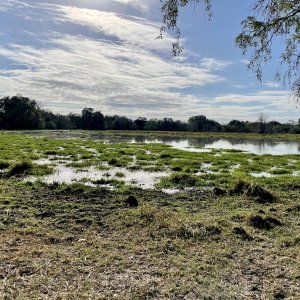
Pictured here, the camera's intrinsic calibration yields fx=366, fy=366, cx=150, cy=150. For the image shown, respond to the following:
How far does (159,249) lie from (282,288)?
2.38 metres

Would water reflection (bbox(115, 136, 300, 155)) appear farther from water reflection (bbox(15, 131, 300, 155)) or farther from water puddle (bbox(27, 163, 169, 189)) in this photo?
water puddle (bbox(27, 163, 169, 189))

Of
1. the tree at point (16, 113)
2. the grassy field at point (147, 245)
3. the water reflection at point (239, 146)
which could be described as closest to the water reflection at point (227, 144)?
the water reflection at point (239, 146)

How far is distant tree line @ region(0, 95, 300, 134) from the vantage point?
389 ft

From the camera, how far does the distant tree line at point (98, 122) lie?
11850 cm

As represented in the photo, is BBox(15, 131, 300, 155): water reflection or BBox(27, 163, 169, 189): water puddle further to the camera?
BBox(15, 131, 300, 155): water reflection

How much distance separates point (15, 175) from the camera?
55.3 feet

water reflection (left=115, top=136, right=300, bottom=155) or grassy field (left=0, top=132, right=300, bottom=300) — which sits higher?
water reflection (left=115, top=136, right=300, bottom=155)

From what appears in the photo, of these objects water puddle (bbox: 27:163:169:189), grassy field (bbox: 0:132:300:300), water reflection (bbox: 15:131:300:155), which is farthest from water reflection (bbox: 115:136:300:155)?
grassy field (bbox: 0:132:300:300)

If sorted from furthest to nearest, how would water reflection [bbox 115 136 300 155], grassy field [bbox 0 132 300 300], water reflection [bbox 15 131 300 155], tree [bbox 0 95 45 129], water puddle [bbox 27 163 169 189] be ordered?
tree [bbox 0 95 45 129] < water reflection [bbox 15 131 300 155] < water reflection [bbox 115 136 300 155] < water puddle [bbox 27 163 169 189] < grassy field [bbox 0 132 300 300]

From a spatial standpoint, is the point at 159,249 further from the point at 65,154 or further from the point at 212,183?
the point at 65,154

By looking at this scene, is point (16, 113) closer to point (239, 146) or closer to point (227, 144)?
point (227, 144)

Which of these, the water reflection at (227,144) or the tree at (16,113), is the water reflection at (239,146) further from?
the tree at (16,113)

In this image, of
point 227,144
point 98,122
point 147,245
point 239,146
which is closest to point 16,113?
point 98,122

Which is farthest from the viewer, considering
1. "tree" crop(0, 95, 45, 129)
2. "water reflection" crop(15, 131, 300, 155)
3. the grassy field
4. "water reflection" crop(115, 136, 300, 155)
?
"tree" crop(0, 95, 45, 129)
